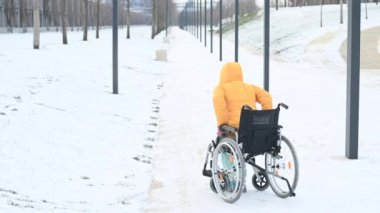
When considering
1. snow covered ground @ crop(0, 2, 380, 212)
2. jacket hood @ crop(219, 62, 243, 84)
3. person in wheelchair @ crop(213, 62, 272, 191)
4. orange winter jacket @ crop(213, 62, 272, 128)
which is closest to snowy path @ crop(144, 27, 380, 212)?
snow covered ground @ crop(0, 2, 380, 212)

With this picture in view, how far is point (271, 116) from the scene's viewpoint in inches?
226

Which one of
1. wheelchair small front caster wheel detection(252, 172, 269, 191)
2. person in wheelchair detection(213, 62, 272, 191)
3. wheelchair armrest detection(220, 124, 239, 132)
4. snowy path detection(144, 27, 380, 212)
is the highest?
person in wheelchair detection(213, 62, 272, 191)

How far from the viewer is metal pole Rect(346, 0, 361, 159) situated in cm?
779

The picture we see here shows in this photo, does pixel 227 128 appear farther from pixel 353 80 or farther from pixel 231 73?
pixel 353 80

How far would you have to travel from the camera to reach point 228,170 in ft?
19.2

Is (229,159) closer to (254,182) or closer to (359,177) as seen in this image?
(254,182)

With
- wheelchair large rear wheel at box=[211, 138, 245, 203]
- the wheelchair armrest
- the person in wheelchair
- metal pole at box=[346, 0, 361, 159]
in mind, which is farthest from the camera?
metal pole at box=[346, 0, 361, 159]

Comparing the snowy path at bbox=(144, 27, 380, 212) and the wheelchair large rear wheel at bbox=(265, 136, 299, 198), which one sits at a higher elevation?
the wheelchair large rear wheel at bbox=(265, 136, 299, 198)

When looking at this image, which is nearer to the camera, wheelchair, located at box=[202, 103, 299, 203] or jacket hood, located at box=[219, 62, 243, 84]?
wheelchair, located at box=[202, 103, 299, 203]

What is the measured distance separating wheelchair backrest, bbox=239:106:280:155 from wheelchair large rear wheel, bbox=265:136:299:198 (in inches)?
6.0

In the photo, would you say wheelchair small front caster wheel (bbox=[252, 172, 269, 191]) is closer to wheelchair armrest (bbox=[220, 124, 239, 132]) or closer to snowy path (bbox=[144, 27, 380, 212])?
snowy path (bbox=[144, 27, 380, 212])

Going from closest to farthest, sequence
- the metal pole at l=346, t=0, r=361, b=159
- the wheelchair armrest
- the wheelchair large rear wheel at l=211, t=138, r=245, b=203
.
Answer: the wheelchair large rear wheel at l=211, t=138, r=245, b=203, the wheelchair armrest, the metal pole at l=346, t=0, r=361, b=159

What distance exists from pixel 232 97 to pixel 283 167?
2.75ft

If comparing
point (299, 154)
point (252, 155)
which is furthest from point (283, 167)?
point (299, 154)
